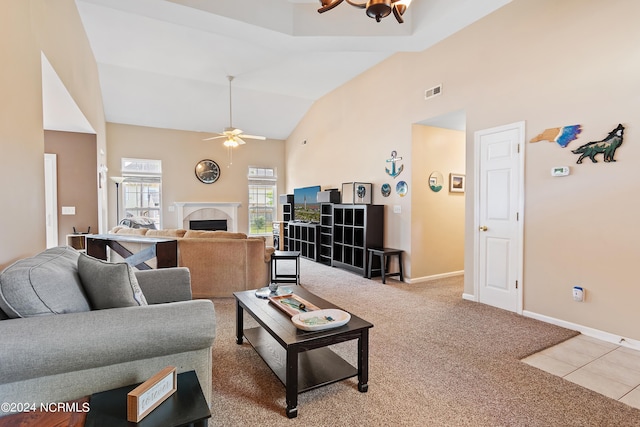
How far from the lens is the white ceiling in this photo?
3.43 metres

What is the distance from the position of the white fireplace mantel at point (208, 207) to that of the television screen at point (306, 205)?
5.90 feet

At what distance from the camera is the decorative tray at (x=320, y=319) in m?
1.92

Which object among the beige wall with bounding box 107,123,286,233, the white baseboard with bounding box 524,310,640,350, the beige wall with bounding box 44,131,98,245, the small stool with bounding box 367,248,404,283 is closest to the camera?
the white baseboard with bounding box 524,310,640,350

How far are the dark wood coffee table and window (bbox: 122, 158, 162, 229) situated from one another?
6.40 metres

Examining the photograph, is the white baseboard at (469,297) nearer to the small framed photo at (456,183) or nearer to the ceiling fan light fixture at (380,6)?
the small framed photo at (456,183)

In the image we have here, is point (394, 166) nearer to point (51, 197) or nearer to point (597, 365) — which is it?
point (597, 365)

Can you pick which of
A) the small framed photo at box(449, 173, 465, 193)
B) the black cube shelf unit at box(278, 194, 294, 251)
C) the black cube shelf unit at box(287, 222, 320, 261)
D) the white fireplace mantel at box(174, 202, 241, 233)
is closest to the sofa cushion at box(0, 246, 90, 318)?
the small framed photo at box(449, 173, 465, 193)

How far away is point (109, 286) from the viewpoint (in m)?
1.54

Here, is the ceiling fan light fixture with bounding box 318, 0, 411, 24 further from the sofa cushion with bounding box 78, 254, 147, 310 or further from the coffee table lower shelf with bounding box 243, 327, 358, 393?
the coffee table lower shelf with bounding box 243, 327, 358, 393

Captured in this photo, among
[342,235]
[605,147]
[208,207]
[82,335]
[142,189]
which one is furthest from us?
[208,207]

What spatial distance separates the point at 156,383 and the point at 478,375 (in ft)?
6.98

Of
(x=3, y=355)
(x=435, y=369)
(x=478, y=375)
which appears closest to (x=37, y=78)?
(x=3, y=355)

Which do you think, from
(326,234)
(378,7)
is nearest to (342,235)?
(326,234)

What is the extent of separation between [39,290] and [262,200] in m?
7.78
